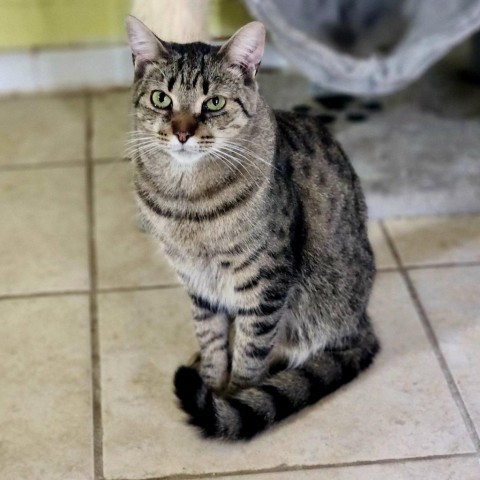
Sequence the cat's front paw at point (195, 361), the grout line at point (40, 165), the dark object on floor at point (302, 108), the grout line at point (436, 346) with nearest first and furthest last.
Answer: the grout line at point (436, 346), the cat's front paw at point (195, 361), the grout line at point (40, 165), the dark object on floor at point (302, 108)

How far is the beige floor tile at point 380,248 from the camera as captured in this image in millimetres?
1928

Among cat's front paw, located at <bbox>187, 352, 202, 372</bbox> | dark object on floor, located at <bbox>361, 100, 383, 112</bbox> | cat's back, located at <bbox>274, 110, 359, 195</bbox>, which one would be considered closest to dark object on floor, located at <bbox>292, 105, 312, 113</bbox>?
dark object on floor, located at <bbox>361, 100, 383, 112</bbox>

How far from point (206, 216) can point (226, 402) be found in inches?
12.8

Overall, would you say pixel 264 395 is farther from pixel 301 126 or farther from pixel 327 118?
pixel 327 118

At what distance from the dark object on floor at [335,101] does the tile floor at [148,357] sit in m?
0.53

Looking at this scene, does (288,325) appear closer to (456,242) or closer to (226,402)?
(226,402)

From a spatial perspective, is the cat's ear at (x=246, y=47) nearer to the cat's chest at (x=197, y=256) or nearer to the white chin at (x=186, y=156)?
the white chin at (x=186, y=156)

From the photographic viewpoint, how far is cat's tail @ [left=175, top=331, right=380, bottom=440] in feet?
4.70

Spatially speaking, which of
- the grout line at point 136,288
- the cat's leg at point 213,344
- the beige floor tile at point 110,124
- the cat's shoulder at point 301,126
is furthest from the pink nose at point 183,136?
the beige floor tile at point 110,124

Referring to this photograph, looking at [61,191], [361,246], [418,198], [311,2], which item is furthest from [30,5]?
[361,246]

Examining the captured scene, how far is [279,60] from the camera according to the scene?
267 centimetres

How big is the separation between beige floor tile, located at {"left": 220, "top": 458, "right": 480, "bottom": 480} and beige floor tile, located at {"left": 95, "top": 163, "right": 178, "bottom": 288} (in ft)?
1.96

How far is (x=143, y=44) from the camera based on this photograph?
4.42 feet

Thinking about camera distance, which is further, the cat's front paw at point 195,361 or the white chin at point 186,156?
the cat's front paw at point 195,361
